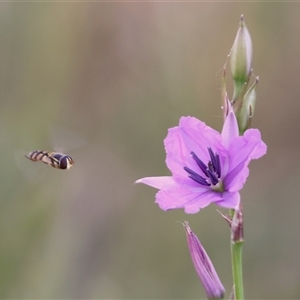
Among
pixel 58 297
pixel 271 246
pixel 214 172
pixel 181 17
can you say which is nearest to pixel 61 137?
pixel 214 172

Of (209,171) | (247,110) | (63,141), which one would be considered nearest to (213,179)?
(209,171)

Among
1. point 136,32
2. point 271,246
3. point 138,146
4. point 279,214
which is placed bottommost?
point 271,246

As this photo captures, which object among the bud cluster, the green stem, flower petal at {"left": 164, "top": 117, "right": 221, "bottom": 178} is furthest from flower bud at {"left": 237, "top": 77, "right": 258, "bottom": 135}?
the green stem

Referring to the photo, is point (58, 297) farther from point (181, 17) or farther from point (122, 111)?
point (181, 17)

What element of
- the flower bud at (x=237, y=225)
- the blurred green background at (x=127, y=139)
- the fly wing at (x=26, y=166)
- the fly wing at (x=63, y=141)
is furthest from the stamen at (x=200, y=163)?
the blurred green background at (x=127, y=139)

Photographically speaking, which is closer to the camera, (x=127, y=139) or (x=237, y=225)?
(x=237, y=225)

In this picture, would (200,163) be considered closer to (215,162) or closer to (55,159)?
(215,162)

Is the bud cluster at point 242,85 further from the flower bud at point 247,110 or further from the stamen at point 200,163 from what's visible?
the stamen at point 200,163
